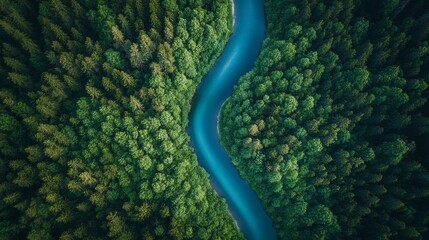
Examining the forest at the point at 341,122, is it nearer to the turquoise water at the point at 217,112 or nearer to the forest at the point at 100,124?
the turquoise water at the point at 217,112

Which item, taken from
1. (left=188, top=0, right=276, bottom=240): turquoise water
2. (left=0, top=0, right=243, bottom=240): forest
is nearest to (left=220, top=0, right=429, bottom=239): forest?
(left=188, top=0, right=276, bottom=240): turquoise water


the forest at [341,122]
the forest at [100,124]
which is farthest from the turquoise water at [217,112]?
the forest at [100,124]

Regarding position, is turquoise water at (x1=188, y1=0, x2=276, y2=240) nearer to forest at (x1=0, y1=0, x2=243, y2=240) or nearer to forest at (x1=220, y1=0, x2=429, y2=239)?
forest at (x1=220, y1=0, x2=429, y2=239)

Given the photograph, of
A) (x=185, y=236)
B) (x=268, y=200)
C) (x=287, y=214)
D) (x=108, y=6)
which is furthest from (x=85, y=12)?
(x=287, y=214)

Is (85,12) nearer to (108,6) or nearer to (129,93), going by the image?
(108,6)

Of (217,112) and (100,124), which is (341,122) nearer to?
(217,112)

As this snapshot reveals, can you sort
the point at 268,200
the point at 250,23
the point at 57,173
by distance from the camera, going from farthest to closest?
the point at 250,23 < the point at 268,200 < the point at 57,173

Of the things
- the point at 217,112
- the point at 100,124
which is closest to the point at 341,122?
the point at 217,112
